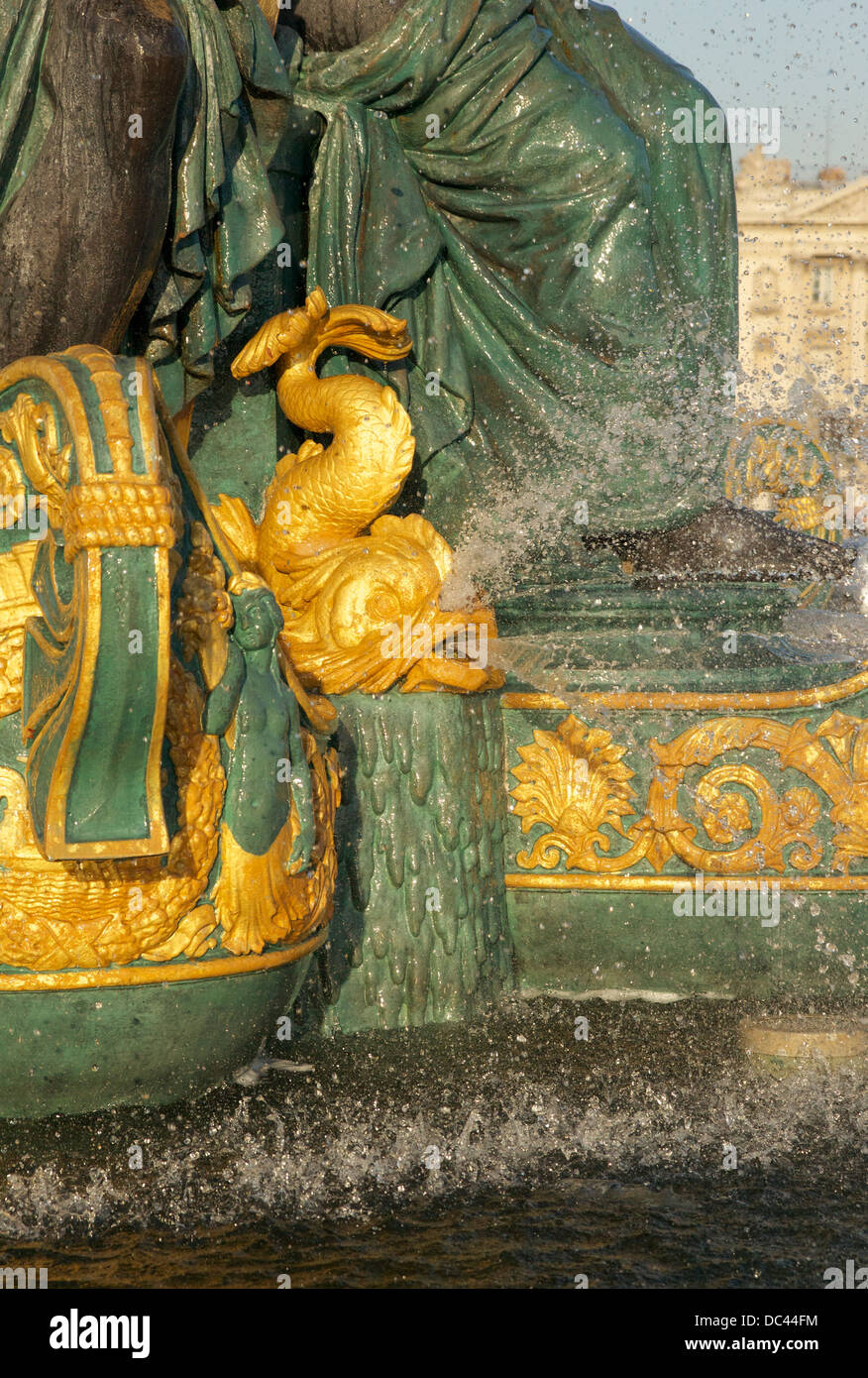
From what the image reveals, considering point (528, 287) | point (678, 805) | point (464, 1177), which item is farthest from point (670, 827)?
point (528, 287)

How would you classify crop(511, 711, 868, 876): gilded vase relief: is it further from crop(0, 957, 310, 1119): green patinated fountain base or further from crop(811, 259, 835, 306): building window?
crop(811, 259, 835, 306): building window

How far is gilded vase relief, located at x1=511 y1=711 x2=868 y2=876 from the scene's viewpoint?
2.89m

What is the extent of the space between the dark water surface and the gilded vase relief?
0.43 m

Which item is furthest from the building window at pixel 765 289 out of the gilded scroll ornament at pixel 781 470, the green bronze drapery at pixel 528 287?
the green bronze drapery at pixel 528 287

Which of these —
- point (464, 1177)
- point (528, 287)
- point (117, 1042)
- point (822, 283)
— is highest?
point (822, 283)

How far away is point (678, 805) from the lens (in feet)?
9.52

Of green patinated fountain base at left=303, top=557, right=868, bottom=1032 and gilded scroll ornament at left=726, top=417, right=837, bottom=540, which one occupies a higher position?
gilded scroll ornament at left=726, top=417, right=837, bottom=540

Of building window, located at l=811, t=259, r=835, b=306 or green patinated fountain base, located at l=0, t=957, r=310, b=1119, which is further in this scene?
building window, located at l=811, t=259, r=835, b=306

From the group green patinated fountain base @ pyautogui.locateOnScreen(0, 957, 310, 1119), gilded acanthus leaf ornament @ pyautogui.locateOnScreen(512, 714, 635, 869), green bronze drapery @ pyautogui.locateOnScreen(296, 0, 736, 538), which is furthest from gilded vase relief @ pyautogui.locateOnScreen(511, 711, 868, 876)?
green patinated fountain base @ pyautogui.locateOnScreen(0, 957, 310, 1119)

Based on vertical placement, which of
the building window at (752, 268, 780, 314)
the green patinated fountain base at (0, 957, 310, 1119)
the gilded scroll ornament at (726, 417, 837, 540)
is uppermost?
the building window at (752, 268, 780, 314)

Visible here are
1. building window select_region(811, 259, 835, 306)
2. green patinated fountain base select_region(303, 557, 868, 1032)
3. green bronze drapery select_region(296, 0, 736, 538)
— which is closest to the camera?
green patinated fountain base select_region(303, 557, 868, 1032)

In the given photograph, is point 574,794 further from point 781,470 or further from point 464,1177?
point 781,470

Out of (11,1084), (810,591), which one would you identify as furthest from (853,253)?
(11,1084)

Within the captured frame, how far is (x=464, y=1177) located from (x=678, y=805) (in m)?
1.02
